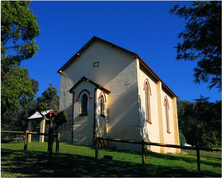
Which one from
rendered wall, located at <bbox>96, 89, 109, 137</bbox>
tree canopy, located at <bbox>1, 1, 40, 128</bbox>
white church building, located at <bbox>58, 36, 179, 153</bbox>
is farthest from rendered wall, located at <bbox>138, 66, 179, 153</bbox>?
tree canopy, located at <bbox>1, 1, 40, 128</bbox>

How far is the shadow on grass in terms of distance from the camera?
28.7 feet

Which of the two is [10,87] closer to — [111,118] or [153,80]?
[111,118]

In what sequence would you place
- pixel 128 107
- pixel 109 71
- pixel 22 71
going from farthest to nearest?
1. pixel 109 71
2. pixel 128 107
3. pixel 22 71

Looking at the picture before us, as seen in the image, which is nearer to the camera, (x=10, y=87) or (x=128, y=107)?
(x=10, y=87)

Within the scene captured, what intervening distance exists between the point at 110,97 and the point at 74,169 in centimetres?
1224

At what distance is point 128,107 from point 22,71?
9444 mm

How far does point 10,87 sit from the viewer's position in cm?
1489

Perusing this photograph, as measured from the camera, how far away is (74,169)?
31.1 ft

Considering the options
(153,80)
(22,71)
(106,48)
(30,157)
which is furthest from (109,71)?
(30,157)

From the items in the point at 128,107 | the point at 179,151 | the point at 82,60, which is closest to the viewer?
the point at 128,107

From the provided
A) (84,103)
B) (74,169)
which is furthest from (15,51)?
(74,169)

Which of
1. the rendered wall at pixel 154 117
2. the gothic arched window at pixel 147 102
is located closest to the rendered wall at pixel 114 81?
the rendered wall at pixel 154 117

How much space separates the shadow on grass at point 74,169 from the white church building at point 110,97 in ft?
26.9

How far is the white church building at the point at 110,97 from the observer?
19625 mm
